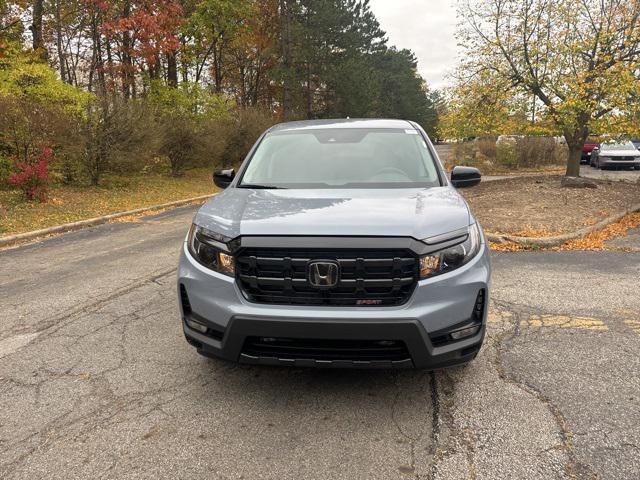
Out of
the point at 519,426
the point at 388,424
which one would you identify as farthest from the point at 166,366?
the point at 519,426

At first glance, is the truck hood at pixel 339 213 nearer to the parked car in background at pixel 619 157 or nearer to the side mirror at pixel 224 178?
the side mirror at pixel 224 178

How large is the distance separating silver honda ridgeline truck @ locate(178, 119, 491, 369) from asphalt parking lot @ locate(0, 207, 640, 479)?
38 centimetres

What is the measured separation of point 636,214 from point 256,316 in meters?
9.88

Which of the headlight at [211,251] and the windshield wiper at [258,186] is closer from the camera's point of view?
the headlight at [211,251]

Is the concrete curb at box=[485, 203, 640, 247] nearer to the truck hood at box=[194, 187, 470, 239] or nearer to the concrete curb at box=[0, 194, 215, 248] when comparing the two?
the truck hood at box=[194, 187, 470, 239]

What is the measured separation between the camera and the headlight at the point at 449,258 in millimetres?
2699

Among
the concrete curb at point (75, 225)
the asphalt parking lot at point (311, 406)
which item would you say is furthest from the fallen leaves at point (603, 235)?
the concrete curb at point (75, 225)

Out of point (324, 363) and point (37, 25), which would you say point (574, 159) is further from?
point (37, 25)

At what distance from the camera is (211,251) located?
2920 mm

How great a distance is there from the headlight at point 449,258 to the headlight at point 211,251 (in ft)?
3.58

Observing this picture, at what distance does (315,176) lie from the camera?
3.95 m

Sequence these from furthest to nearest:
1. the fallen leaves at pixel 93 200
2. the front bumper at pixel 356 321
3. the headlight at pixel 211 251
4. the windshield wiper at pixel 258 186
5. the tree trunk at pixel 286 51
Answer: the tree trunk at pixel 286 51 < the fallen leaves at pixel 93 200 < the windshield wiper at pixel 258 186 < the headlight at pixel 211 251 < the front bumper at pixel 356 321

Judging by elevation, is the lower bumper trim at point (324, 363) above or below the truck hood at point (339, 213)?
below

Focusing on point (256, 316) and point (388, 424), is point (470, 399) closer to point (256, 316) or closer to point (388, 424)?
point (388, 424)
